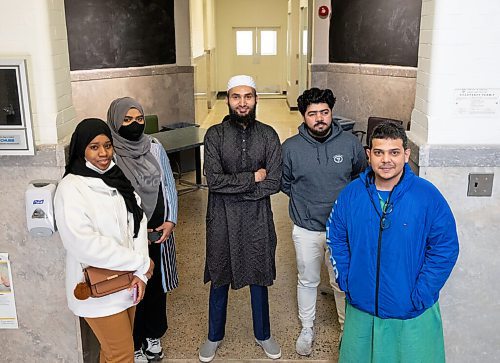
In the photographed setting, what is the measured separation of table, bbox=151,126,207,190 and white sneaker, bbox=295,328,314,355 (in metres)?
3.08

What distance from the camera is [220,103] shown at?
15617mm

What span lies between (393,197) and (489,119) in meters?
0.89

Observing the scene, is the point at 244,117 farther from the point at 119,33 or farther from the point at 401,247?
the point at 119,33

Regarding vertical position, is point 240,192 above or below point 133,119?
below

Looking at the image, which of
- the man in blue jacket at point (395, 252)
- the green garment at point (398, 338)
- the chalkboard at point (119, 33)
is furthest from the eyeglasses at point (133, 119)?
the chalkboard at point (119, 33)

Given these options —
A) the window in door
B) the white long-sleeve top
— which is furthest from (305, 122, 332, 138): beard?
the window in door

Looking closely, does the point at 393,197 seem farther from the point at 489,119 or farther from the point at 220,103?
the point at 220,103

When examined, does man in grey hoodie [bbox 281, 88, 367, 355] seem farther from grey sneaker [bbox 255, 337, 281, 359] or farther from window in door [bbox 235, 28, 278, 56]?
window in door [bbox 235, 28, 278, 56]

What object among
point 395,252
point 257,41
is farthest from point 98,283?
point 257,41

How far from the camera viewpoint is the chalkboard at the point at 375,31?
6883 mm

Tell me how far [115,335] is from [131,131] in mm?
1064

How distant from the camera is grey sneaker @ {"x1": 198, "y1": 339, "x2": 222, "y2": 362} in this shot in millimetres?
3330

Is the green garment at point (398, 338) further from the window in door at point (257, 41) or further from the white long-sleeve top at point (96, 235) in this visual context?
the window in door at point (257, 41)

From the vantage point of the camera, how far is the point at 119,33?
7.35 m
